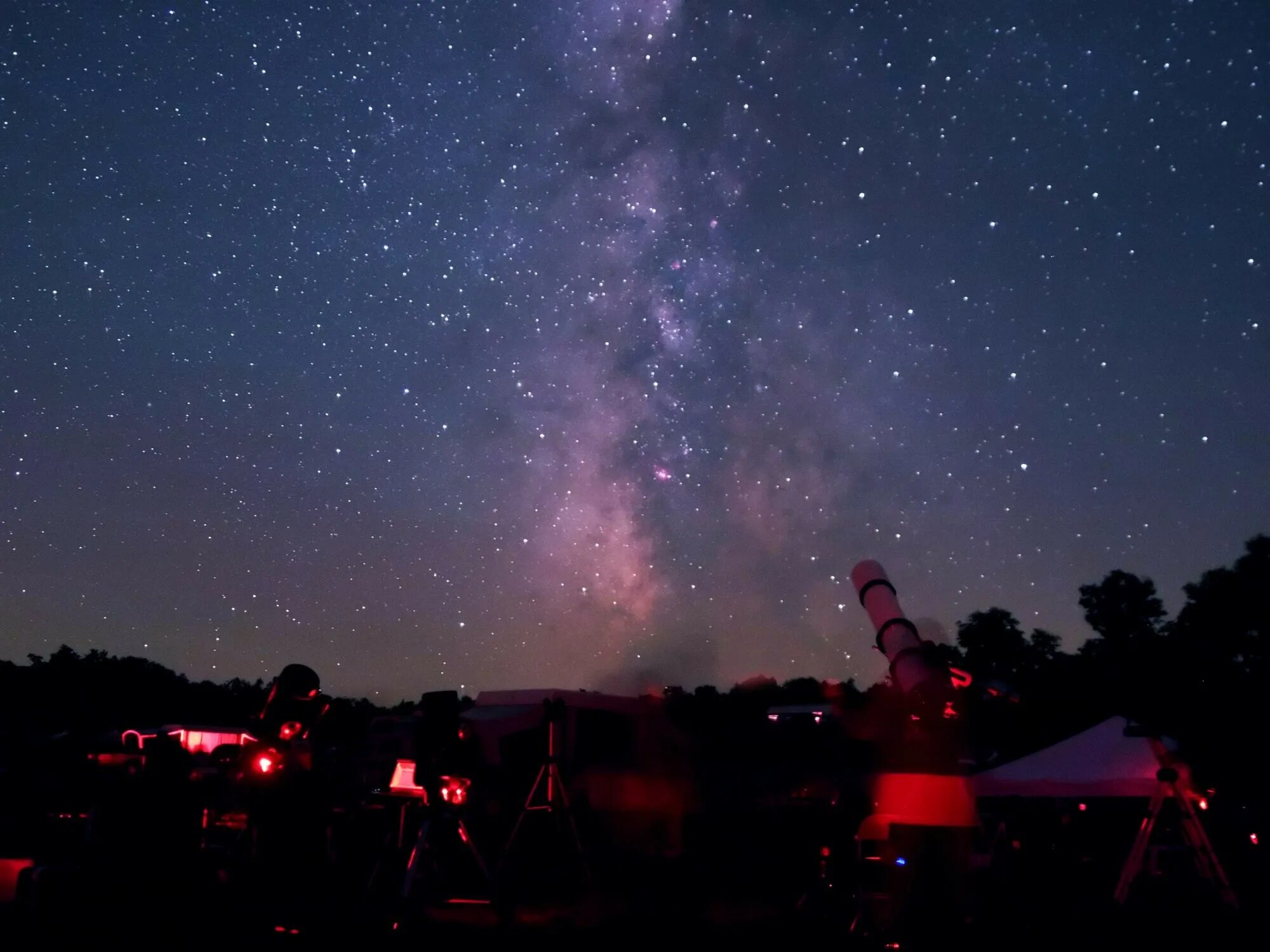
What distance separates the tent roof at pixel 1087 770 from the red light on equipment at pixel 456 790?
317 inches

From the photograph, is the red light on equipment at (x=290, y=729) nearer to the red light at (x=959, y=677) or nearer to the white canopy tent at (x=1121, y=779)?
the red light at (x=959, y=677)

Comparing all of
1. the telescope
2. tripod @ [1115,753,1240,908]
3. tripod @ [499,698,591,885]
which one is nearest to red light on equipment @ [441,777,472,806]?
tripod @ [499,698,591,885]

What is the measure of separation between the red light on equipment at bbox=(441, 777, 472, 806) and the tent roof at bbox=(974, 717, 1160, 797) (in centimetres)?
804

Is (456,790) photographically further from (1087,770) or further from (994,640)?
(994,640)

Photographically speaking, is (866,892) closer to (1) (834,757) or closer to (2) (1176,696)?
(2) (1176,696)

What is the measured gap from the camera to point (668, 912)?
327 inches

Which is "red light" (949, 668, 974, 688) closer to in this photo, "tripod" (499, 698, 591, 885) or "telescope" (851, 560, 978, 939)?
"telescope" (851, 560, 978, 939)

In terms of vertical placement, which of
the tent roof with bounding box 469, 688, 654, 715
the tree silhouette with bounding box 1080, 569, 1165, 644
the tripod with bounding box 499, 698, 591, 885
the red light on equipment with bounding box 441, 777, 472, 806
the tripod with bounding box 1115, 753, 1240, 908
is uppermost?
the tree silhouette with bounding box 1080, 569, 1165, 644

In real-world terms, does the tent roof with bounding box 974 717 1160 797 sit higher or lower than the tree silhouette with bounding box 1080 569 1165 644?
lower

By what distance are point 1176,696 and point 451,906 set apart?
7322mm

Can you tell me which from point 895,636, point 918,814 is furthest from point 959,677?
point 895,636

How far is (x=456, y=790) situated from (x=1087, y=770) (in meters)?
9.66

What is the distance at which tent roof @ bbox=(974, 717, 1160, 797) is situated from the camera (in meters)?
12.8

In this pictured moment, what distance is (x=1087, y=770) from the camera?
1335 centimetres
